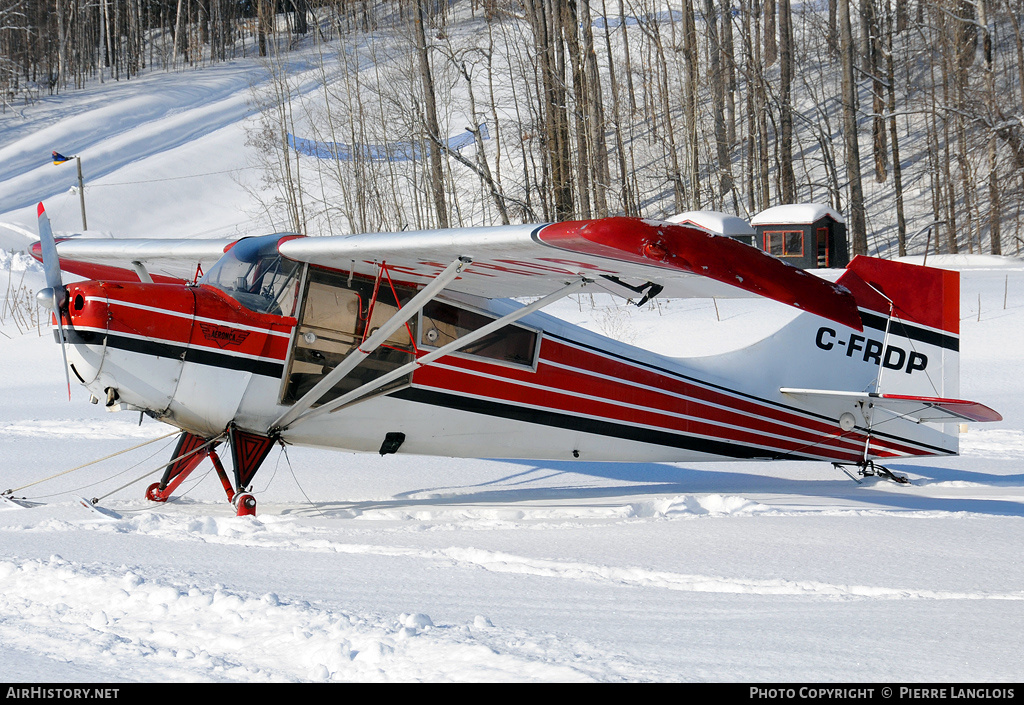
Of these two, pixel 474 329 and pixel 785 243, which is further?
pixel 785 243

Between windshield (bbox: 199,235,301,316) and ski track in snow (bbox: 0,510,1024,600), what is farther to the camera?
windshield (bbox: 199,235,301,316)

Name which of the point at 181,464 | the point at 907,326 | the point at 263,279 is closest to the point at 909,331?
the point at 907,326

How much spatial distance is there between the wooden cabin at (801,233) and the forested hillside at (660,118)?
0.78 metres

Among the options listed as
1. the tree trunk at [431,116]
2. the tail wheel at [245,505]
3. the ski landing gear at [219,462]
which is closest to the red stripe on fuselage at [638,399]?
the ski landing gear at [219,462]

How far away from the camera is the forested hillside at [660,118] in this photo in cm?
2173

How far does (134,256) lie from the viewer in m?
6.95

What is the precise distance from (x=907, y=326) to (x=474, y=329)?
3.42 metres

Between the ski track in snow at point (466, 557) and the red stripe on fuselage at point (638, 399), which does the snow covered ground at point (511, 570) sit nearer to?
the ski track in snow at point (466, 557)

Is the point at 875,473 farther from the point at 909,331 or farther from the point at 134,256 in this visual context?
the point at 134,256

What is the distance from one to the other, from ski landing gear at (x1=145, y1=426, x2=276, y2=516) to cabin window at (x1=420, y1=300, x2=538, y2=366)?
52.3 inches

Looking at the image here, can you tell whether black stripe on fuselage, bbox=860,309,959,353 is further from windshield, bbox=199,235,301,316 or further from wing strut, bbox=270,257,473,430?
windshield, bbox=199,235,301,316

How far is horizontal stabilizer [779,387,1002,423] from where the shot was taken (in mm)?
5422

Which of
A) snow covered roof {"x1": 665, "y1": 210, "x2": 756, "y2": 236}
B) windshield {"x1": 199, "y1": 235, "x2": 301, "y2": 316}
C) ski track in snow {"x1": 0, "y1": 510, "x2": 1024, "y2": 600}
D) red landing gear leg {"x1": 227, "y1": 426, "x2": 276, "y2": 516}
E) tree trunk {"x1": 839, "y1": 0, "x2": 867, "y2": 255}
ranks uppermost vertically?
tree trunk {"x1": 839, "y1": 0, "x2": 867, "y2": 255}

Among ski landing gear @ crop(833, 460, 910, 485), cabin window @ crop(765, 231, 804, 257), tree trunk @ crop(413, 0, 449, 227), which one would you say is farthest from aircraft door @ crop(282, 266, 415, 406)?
cabin window @ crop(765, 231, 804, 257)
